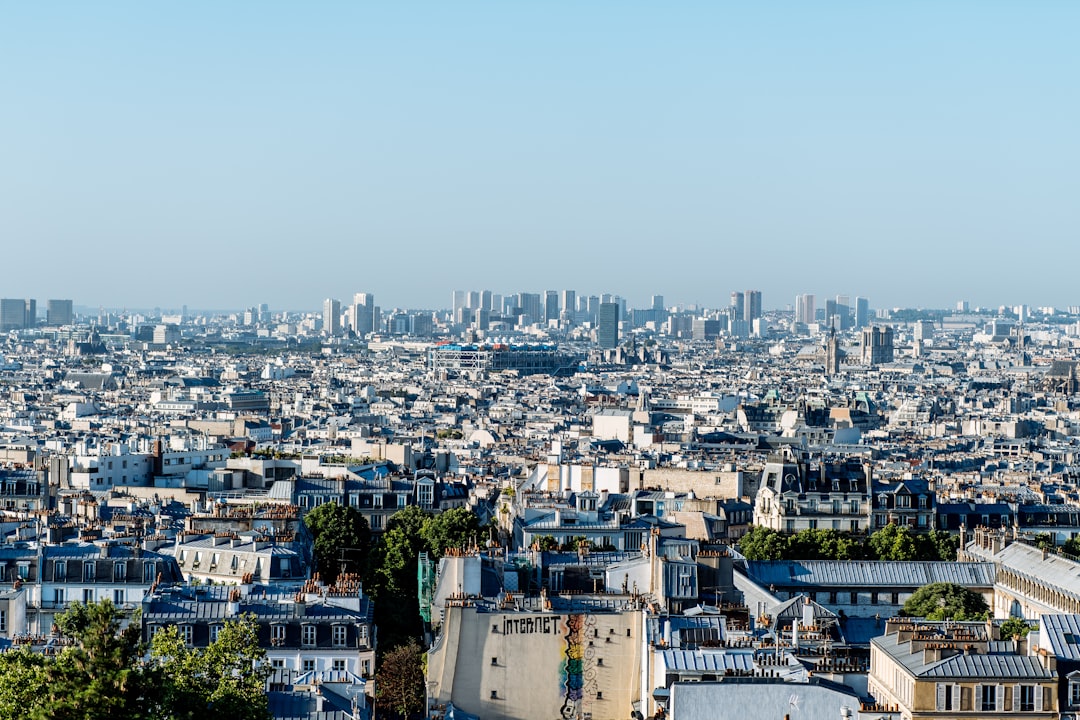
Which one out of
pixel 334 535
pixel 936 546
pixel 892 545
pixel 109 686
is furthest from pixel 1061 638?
pixel 936 546

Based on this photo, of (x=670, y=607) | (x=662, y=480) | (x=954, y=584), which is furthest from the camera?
(x=662, y=480)

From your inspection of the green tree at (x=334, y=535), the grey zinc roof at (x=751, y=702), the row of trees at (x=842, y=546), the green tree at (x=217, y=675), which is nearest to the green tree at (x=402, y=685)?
the green tree at (x=217, y=675)

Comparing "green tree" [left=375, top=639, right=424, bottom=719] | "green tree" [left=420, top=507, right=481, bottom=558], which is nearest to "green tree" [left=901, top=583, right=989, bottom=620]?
"green tree" [left=420, top=507, right=481, bottom=558]

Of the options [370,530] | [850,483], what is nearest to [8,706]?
[370,530]

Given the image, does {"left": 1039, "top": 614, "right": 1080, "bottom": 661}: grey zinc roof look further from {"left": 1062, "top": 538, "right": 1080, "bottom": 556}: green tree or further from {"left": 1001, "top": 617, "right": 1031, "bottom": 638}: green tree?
{"left": 1062, "top": 538, "right": 1080, "bottom": 556}: green tree

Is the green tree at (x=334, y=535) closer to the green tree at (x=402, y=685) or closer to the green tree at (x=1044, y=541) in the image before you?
the green tree at (x=402, y=685)

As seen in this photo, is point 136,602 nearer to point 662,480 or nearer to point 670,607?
point 670,607
